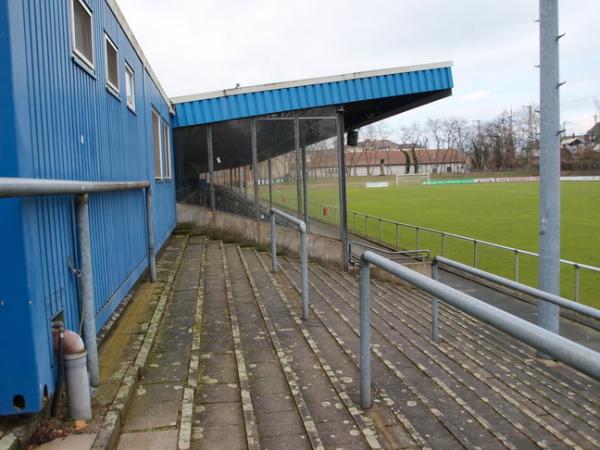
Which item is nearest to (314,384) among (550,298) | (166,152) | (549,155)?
(550,298)

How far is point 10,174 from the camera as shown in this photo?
2.39 m

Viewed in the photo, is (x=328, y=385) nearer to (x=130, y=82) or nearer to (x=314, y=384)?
(x=314, y=384)

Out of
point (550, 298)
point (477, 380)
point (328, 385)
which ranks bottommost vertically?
point (477, 380)

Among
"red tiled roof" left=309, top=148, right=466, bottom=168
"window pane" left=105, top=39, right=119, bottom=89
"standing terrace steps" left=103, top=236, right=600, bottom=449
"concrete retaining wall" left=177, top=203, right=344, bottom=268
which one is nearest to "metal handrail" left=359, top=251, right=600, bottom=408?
"standing terrace steps" left=103, top=236, right=600, bottom=449

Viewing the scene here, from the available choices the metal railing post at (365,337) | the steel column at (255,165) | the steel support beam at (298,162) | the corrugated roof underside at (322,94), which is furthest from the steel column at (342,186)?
the metal railing post at (365,337)

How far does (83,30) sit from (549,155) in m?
5.09

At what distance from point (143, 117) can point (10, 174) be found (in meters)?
4.94

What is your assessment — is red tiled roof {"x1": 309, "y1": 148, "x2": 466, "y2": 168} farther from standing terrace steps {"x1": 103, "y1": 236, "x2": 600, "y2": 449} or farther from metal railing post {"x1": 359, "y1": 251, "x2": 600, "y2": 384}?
metal railing post {"x1": 359, "y1": 251, "x2": 600, "y2": 384}

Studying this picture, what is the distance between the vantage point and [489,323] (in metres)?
1.90

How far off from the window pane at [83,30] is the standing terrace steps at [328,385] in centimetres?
230

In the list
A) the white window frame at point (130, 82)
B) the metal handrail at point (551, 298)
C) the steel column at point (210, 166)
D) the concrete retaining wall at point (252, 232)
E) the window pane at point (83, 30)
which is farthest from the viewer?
the steel column at point (210, 166)

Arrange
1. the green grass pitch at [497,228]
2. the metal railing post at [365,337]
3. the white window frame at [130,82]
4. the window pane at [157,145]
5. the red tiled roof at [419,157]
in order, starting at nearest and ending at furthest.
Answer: the metal railing post at [365,337]
the white window frame at [130,82]
the window pane at [157,145]
the green grass pitch at [497,228]
the red tiled roof at [419,157]

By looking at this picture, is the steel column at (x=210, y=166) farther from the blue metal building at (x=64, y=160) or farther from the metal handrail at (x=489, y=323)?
the metal handrail at (x=489, y=323)

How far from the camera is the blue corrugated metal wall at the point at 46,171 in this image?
237cm
